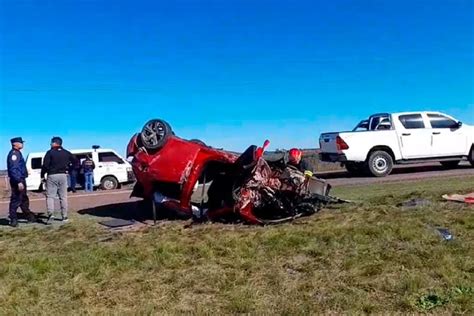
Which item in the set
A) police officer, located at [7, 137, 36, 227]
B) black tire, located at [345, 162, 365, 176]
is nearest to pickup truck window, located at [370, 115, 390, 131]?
black tire, located at [345, 162, 365, 176]

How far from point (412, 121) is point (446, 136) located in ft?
3.90

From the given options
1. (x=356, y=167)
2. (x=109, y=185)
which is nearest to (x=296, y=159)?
(x=356, y=167)

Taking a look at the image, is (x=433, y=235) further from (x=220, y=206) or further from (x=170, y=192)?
(x=170, y=192)

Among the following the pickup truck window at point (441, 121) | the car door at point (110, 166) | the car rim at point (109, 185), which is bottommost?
the car rim at point (109, 185)

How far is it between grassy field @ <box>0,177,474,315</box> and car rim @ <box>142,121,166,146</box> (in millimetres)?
1560

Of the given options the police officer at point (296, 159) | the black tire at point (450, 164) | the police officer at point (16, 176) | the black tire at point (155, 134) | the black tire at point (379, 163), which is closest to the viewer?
the police officer at point (296, 159)

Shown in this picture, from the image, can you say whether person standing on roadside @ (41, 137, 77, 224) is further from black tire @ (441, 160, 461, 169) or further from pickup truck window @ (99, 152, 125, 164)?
black tire @ (441, 160, 461, 169)

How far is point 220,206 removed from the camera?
880cm

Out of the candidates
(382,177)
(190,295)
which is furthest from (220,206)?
(382,177)

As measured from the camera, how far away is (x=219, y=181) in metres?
9.08

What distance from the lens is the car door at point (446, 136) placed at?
53.7 ft

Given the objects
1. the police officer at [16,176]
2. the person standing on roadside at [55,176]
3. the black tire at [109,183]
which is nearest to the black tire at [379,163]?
the person standing on roadside at [55,176]

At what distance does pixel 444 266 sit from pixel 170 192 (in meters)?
5.10

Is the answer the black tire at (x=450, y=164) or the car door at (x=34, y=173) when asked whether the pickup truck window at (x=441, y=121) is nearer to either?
the black tire at (x=450, y=164)
